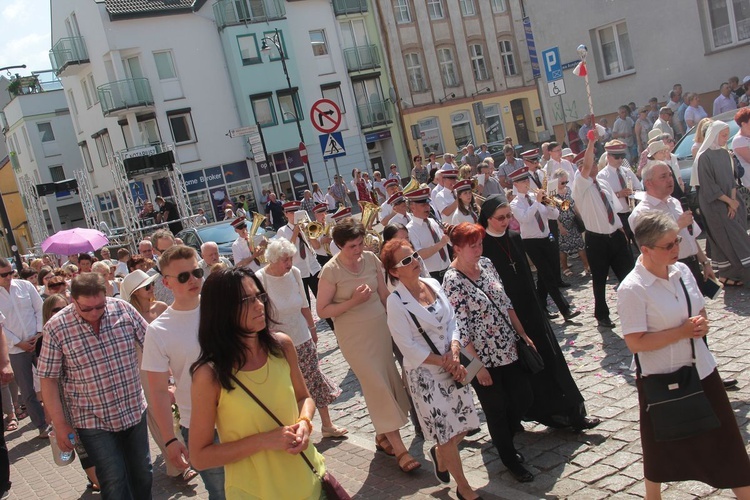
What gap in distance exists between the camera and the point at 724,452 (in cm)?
405

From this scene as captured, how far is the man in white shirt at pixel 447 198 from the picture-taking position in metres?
10.7

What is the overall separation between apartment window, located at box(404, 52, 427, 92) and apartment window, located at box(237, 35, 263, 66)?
913 centimetres

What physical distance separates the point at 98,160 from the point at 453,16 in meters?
22.3

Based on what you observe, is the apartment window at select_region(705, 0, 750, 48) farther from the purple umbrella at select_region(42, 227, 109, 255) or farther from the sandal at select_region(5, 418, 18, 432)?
the sandal at select_region(5, 418, 18, 432)

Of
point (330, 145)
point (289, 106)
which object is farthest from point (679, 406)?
point (289, 106)

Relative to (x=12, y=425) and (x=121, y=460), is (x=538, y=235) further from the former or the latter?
(x=12, y=425)

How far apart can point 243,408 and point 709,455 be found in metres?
2.47

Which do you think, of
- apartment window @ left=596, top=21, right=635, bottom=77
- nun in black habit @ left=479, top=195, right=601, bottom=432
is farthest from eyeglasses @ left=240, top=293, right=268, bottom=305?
apartment window @ left=596, top=21, right=635, bottom=77

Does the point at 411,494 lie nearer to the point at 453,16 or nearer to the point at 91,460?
the point at 91,460

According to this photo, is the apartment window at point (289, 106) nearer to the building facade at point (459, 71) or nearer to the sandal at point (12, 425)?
the building facade at point (459, 71)

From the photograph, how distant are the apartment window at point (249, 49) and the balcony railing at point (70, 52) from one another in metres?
8.15

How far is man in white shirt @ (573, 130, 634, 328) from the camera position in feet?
27.5

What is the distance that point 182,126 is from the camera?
39688mm

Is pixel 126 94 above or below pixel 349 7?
below
